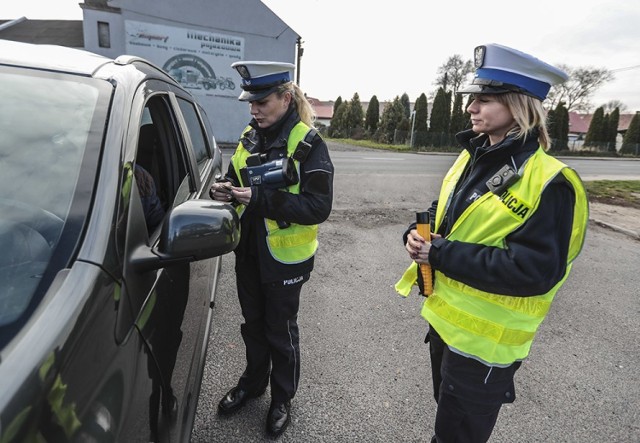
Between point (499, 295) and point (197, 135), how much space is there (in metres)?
2.41

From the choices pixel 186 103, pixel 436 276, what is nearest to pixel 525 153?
pixel 436 276

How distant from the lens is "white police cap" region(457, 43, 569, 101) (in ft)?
4.59

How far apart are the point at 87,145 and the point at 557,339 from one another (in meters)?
3.34

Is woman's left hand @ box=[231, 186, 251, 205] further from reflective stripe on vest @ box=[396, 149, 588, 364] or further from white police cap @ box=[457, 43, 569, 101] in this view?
white police cap @ box=[457, 43, 569, 101]

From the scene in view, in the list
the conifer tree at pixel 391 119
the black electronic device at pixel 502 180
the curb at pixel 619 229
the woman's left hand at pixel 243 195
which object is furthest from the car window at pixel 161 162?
the conifer tree at pixel 391 119

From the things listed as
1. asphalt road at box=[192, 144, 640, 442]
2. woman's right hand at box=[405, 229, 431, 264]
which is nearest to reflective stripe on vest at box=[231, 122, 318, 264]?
woman's right hand at box=[405, 229, 431, 264]

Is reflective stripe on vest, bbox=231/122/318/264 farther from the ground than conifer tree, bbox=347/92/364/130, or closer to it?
closer to it

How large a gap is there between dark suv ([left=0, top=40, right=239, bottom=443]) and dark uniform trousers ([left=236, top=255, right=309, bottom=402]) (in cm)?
45

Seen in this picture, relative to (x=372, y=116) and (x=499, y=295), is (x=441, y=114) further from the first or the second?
(x=499, y=295)

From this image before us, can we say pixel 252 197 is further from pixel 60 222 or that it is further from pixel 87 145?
pixel 60 222

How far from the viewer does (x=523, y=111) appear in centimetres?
140

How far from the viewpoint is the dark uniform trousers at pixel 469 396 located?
1.50m

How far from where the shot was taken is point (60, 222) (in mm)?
1021

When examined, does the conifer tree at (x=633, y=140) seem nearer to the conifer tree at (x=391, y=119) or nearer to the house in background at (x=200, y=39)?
the conifer tree at (x=391, y=119)
